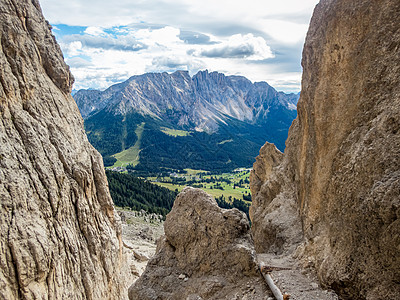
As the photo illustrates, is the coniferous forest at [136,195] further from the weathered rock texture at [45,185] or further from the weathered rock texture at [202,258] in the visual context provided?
the weathered rock texture at [202,258]

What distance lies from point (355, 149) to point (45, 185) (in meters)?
22.2

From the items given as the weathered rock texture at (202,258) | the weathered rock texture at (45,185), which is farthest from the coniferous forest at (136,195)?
the weathered rock texture at (202,258)

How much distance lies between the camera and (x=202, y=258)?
1678 cm

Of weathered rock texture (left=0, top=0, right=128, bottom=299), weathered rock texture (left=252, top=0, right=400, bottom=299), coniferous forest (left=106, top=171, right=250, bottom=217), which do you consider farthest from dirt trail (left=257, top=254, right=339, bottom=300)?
coniferous forest (left=106, top=171, right=250, bottom=217)

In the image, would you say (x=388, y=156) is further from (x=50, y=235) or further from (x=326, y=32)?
(x=50, y=235)

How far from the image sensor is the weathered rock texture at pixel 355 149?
10241 mm

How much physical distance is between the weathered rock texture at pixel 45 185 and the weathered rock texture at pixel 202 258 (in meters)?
8.16

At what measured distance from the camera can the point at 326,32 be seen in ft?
→ 52.7

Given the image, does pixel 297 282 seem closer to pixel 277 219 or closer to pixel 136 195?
pixel 277 219

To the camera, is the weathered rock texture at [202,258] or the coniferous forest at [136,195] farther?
the coniferous forest at [136,195]

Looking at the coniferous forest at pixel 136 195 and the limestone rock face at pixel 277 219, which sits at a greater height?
the limestone rock face at pixel 277 219

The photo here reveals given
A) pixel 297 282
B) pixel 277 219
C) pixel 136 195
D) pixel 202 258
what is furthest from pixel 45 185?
pixel 136 195

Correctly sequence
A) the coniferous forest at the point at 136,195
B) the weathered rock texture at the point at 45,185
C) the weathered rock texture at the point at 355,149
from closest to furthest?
the weathered rock texture at the point at 355,149 → the weathered rock texture at the point at 45,185 → the coniferous forest at the point at 136,195

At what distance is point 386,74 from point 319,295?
10.4 m
